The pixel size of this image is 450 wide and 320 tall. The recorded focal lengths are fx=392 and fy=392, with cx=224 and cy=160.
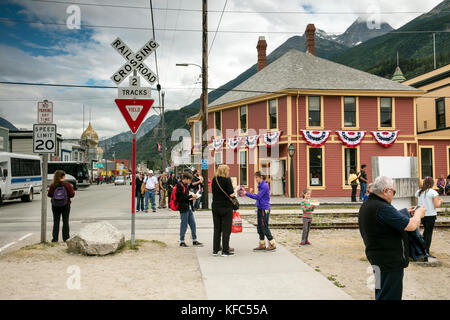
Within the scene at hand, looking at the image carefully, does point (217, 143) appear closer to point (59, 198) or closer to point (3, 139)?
point (59, 198)

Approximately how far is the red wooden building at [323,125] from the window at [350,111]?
68mm

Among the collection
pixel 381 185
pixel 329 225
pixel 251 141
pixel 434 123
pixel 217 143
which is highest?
pixel 434 123

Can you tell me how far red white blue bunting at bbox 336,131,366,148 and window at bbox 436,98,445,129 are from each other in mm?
10952

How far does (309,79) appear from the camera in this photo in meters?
28.8

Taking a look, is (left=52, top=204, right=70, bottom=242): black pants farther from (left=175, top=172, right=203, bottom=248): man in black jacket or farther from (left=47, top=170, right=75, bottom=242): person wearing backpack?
(left=175, top=172, right=203, bottom=248): man in black jacket

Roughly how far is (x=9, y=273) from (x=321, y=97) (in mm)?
24383

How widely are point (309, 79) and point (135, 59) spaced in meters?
21.7

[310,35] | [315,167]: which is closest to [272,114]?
[315,167]

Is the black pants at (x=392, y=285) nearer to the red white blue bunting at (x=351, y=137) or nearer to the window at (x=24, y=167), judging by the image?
the window at (x=24, y=167)

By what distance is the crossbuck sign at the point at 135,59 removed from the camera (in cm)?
893

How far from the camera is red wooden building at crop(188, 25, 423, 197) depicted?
2705 cm

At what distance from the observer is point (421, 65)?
117 metres

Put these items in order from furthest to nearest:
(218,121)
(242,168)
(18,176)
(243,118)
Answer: (218,121) → (243,118) → (242,168) → (18,176)
